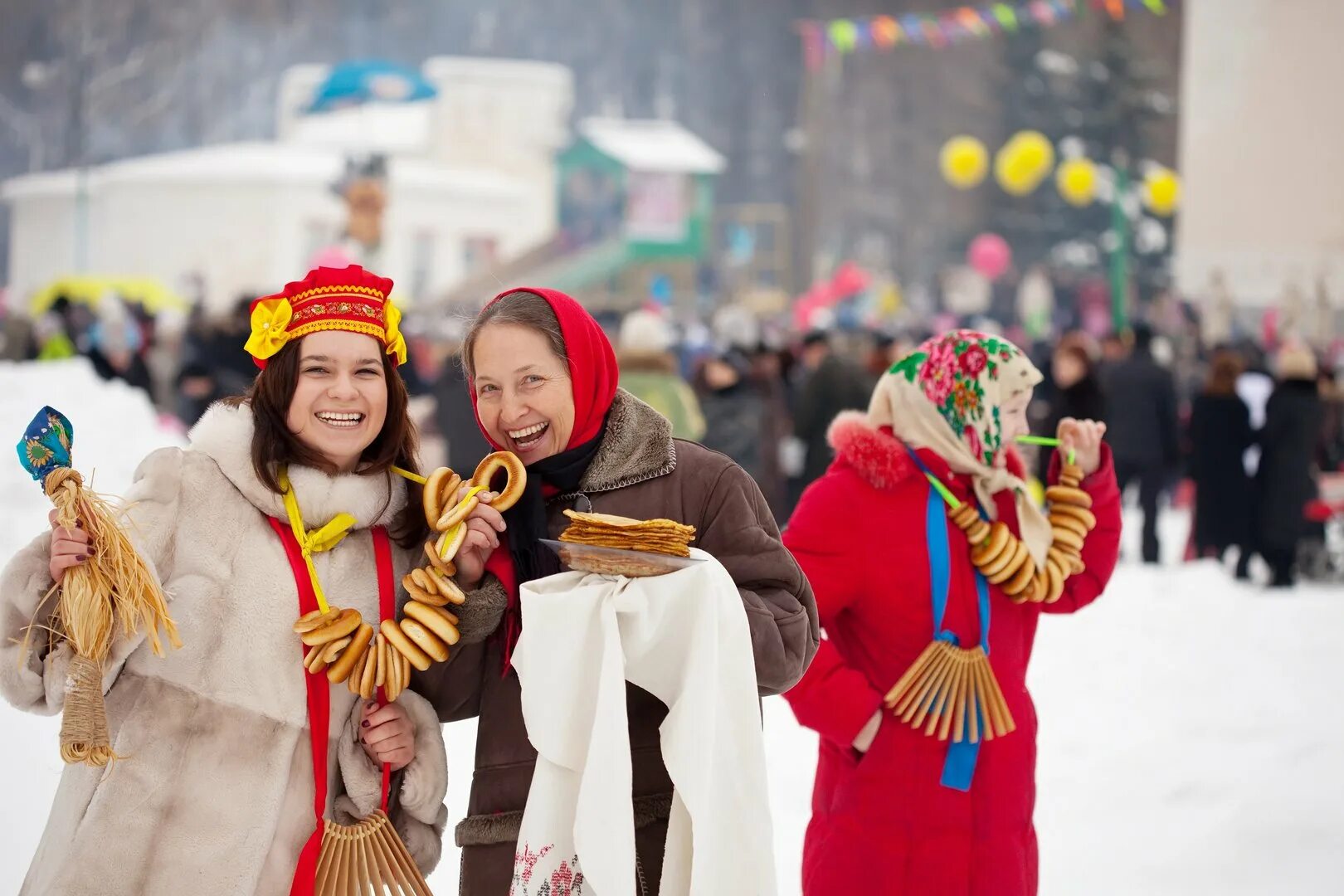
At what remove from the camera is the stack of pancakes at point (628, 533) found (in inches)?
72.6

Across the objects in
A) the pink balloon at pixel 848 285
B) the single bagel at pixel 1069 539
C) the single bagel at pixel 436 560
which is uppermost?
the pink balloon at pixel 848 285

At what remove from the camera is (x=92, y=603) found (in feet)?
6.15

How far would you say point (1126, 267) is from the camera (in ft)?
100

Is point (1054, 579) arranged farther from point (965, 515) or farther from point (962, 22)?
point (962, 22)

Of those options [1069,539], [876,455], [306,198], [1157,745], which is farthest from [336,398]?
[306,198]

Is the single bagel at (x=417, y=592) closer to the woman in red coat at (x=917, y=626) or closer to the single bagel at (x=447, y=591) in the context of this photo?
the single bagel at (x=447, y=591)

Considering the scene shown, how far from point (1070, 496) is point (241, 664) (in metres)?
1.65

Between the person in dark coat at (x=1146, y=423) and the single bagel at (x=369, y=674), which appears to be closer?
the single bagel at (x=369, y=674)

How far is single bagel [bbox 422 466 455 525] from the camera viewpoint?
6.46 feet

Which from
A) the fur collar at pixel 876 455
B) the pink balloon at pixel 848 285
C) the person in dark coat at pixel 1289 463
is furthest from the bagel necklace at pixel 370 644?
the pink balloon at pixel 848 285

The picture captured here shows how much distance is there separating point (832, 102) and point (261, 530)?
41270 millimetres

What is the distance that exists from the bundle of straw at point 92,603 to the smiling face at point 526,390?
52 centimetres

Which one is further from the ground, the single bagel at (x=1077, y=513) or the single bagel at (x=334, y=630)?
the single bagel at (x=1077, y=513)

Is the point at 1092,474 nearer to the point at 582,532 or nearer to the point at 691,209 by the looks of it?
the point at 582,532
